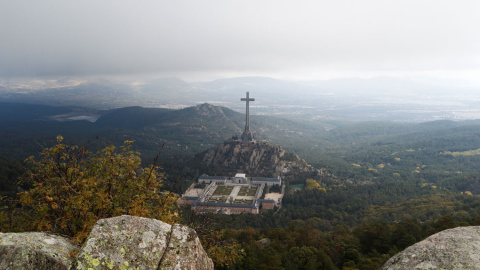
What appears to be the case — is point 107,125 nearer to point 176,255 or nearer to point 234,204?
point 234,204

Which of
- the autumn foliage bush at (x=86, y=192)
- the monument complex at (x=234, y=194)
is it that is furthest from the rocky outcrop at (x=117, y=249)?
the monument complex at (x=234, y=194)

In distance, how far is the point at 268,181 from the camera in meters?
68.9

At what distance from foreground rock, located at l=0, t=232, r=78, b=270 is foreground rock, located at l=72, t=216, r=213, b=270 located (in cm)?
116

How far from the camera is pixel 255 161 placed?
7931 cm

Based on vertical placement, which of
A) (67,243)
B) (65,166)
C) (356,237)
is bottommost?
(356,237)

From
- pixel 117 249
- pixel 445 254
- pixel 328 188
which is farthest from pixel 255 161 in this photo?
pixel 117 249

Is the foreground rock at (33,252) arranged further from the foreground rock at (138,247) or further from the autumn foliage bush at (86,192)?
the foreground rock at (138,247)

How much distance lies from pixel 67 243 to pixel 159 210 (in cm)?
268

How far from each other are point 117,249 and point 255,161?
7389cm

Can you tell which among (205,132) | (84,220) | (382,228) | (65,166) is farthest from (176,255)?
(205,132)

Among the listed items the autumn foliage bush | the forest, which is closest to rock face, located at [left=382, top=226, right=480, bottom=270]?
the forest

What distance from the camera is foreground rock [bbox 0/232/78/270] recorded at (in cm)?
588

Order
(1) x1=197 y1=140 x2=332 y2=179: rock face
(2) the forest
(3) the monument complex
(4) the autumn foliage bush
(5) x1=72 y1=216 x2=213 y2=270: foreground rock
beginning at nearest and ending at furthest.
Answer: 1. (5) x1=72 y1=216 x2=213 y2=270: foreground rock
2. (4) the autumn foliage bush
3. (2) the forest
4. (3) the monument complex
5. (1) x1=197 y1=140 x2=332 y2=179: rock face

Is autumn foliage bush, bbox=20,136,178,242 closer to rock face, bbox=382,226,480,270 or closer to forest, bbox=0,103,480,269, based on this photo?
forest, bbox=0,103,480,269
